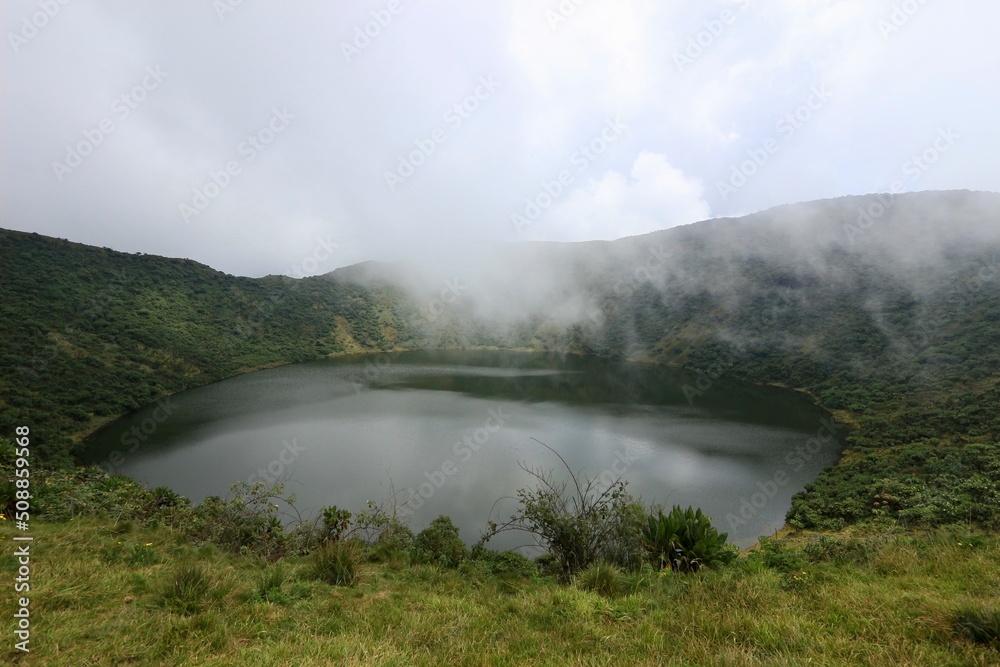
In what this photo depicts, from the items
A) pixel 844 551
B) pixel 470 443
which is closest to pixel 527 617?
pixel 844 551

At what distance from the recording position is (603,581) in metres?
4.71

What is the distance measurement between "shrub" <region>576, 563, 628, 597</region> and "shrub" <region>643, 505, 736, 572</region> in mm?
1331

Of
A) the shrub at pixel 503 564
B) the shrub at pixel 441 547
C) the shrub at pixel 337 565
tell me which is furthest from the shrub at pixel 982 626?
the shrub at pixel 441 547

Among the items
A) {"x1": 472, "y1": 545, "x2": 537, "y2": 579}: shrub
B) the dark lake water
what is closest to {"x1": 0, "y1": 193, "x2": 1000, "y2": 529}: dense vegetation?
the dark lake water

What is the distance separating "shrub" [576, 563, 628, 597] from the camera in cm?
461

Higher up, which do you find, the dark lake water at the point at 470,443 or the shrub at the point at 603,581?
the shrub at the point at 603,581

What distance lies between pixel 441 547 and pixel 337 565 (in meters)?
3.38

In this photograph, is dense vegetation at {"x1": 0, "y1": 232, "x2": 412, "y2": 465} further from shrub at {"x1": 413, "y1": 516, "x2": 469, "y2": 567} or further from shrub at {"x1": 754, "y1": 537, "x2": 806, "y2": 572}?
shrub at {"x1": 754, "y1": 537, "x2": 806, "y2": 572}

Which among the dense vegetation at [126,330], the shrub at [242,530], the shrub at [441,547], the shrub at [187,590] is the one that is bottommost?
the shrub at [441,547]

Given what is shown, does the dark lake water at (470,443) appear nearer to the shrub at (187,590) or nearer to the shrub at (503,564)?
the shrub at (503,564)

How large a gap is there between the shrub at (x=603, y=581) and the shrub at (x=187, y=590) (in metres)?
3.87

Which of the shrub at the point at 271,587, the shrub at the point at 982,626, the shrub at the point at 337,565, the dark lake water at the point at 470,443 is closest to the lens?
the shrub at the point at 982,626

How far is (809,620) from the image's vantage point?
320 cm

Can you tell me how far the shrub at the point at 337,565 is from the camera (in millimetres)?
5105
